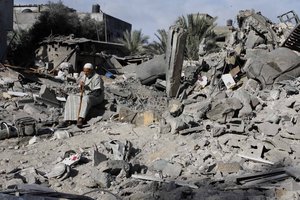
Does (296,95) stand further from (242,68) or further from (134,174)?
(134,174)

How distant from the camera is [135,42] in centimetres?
3027

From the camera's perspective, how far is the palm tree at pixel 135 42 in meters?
29.5

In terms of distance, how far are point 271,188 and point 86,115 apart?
464 cm

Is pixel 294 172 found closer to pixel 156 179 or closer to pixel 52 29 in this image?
pixel 156 179

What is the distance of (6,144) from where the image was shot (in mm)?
8188

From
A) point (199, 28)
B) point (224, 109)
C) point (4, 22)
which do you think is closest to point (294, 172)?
point (224, 109)

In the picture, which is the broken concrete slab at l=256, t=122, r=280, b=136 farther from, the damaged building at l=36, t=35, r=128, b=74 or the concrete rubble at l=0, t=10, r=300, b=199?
the damaged building at l=36, t=35, r=128, b=74

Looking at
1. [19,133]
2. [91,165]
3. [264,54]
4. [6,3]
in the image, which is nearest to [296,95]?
[264,54]

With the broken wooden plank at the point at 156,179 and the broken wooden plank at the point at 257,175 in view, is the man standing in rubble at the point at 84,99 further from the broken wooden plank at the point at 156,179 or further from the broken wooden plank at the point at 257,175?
the broken wooden plank at the point at 257,175

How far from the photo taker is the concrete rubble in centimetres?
622

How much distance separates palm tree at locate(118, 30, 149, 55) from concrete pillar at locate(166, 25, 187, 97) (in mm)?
16969

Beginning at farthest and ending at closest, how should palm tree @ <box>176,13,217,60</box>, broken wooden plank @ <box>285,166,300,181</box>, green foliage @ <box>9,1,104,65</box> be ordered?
green foliage @ <box>9,1,104,65</box>, palm tree @ <box>176,13,217,60</box>, broken wooden plank @ <box>285,166,300,181</box>

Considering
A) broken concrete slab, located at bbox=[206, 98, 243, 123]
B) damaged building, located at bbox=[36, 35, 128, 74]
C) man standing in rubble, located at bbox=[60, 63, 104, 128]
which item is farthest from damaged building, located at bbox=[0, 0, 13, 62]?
broken concrete slab, located at bbox=[206, 98, 243, 123]

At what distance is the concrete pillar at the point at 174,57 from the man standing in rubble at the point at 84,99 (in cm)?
231
